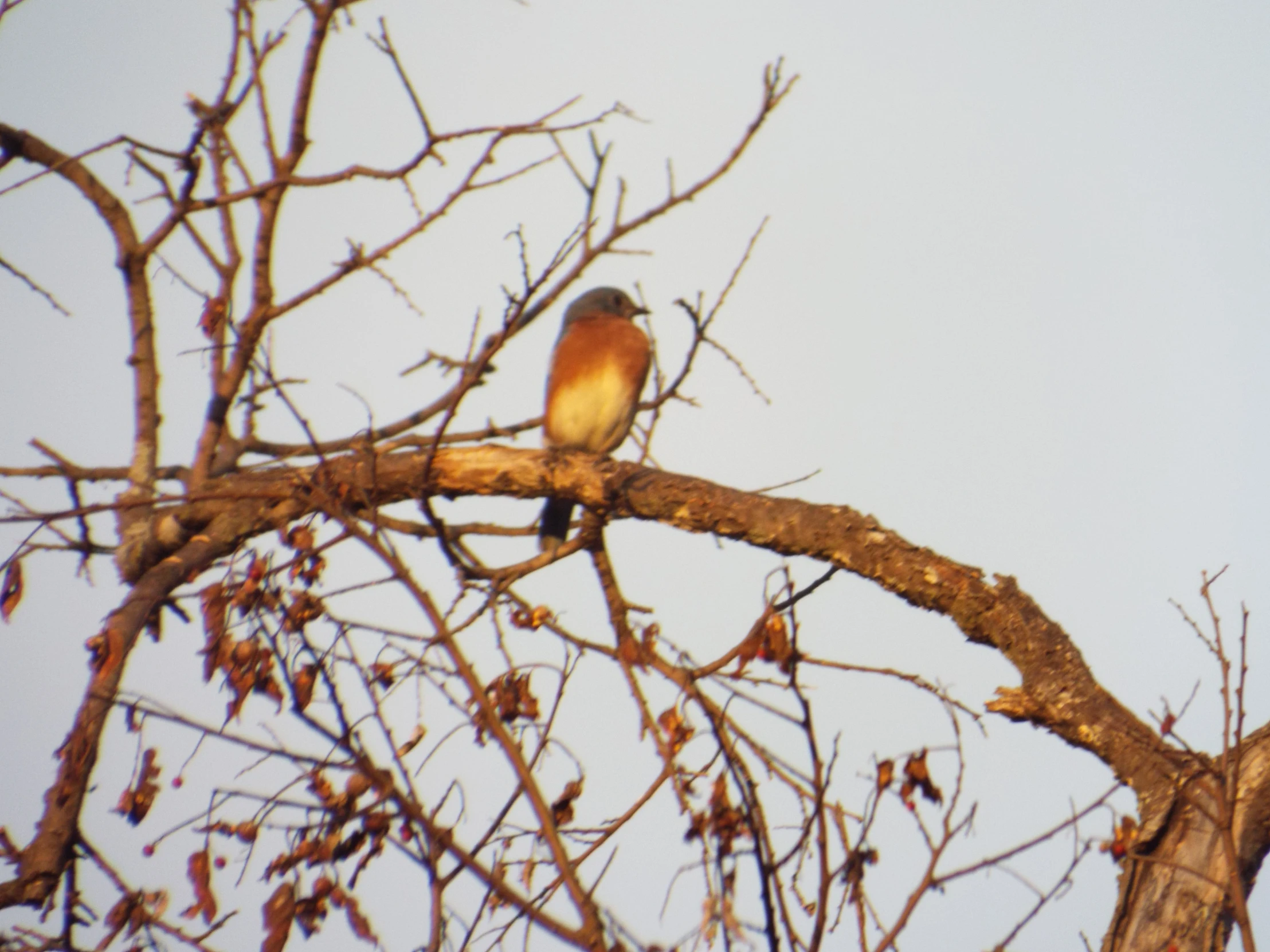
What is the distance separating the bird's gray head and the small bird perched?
0.79ft

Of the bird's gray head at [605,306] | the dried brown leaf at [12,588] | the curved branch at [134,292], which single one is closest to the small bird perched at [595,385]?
the bird's gray head at [605,306]

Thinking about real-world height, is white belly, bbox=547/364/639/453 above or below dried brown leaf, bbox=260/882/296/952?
above

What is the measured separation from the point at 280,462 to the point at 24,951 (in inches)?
80.6

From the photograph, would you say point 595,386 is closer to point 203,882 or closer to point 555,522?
point 555,522

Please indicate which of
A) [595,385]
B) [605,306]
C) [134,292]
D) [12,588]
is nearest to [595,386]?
[595,385]

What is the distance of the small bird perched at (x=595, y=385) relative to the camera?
4.91 m

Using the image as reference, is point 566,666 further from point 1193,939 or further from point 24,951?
point 1193,939

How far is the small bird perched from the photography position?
4.91 meters

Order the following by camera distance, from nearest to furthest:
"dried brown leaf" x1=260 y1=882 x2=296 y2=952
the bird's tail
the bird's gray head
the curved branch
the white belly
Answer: "dried brown leaf" x1=260 y1=882 x2=296 y2=952
the curved branch
the bird's tail
the white belly
the bird's gray head

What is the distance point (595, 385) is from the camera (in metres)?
Result: 4.91

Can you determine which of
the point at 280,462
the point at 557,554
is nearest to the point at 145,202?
the point at 280,462

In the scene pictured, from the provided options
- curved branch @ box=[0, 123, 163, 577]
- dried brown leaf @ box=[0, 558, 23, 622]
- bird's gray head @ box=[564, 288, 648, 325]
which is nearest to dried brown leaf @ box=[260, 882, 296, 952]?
dried brown leaf @ box=[0, 558, 23, 622]

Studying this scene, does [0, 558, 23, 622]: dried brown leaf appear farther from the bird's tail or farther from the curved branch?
the bird's tail

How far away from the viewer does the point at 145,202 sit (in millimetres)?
3963
